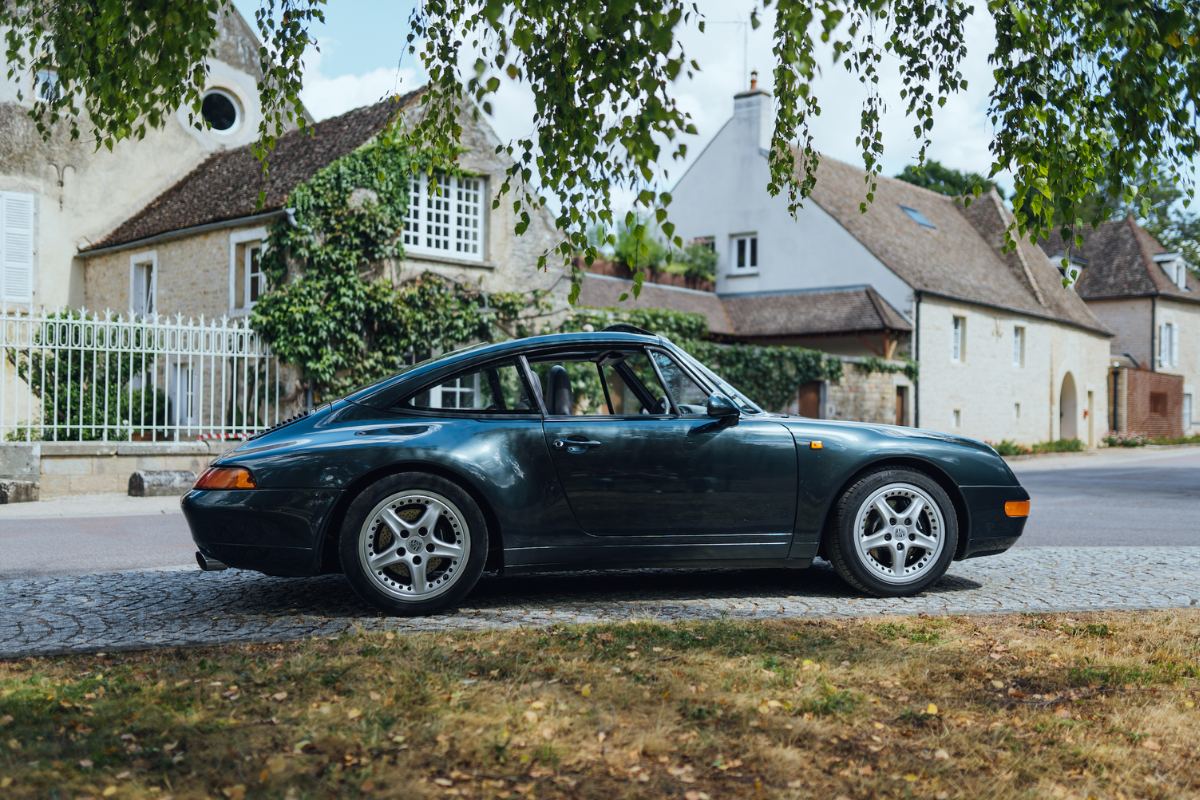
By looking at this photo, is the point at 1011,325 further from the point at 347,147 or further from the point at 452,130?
the point at 452,130

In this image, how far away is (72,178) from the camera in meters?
22.5

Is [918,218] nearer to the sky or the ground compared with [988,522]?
nearer to the sky

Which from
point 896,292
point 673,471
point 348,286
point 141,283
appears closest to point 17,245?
point 141,283

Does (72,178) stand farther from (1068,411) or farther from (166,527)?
(1068,411)

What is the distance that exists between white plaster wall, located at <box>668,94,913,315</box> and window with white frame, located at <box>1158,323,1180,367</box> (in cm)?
2437

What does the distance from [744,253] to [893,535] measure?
28.0 metres

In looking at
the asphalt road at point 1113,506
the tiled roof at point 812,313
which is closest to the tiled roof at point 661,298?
the tiled roof at point 812,313

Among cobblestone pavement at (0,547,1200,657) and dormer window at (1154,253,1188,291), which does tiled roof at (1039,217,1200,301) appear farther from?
cobblestone pavement at (0,547,1200,657)

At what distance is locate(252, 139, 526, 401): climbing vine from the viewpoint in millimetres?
17141

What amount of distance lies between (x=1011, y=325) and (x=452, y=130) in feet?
99.0

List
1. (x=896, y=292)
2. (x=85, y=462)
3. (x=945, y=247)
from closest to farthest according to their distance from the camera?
1. (x=85, y=462)
2. (x=896, y=292)
3. (x=945, y=247)

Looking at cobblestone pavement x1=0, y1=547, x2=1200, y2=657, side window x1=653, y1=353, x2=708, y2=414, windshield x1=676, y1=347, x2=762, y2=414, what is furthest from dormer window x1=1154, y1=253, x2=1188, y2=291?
side window x1=653, y1=353, x2=708, y2=414

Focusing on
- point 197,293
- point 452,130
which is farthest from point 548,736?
point 197,293

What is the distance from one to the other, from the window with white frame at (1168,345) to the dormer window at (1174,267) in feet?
6.81
